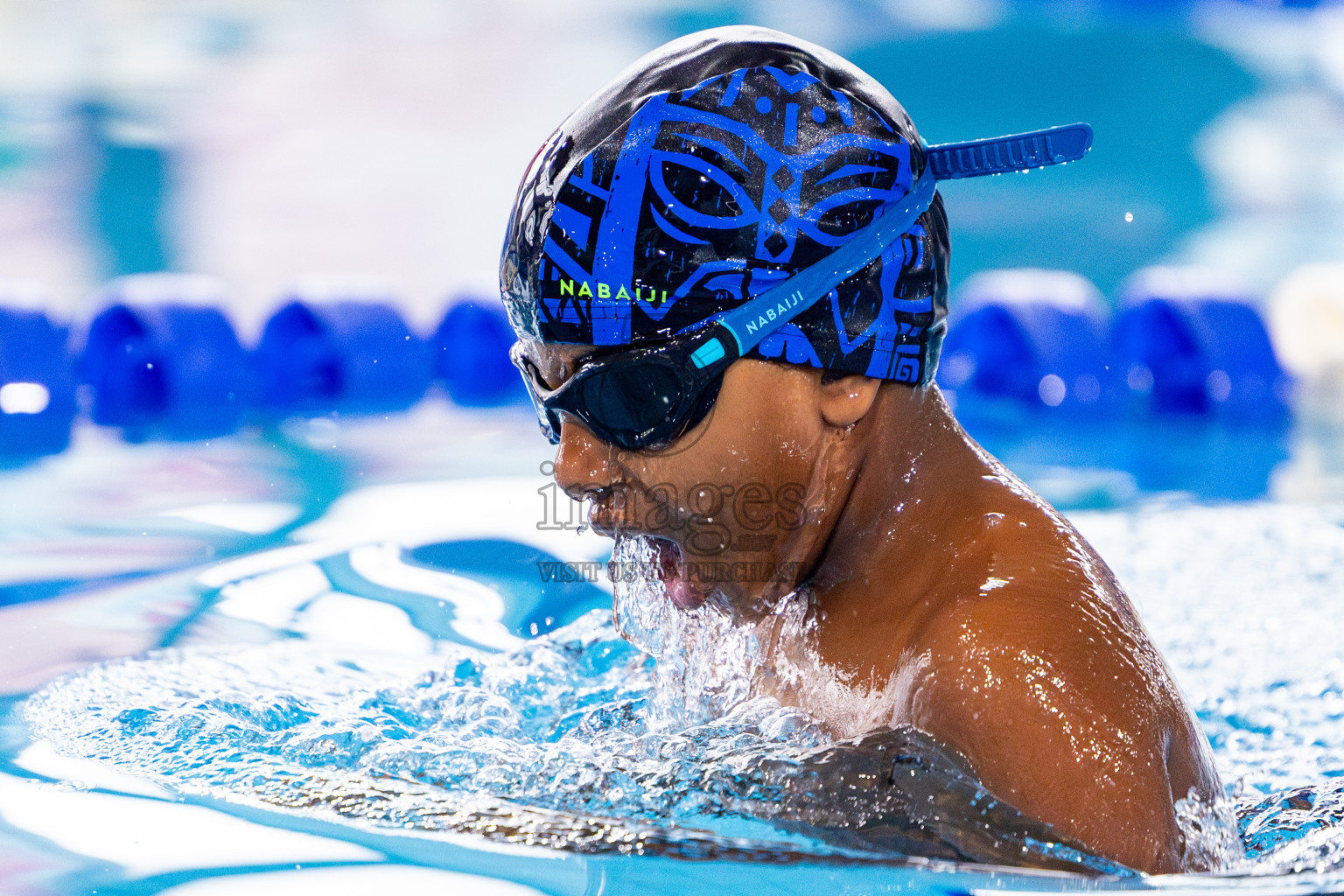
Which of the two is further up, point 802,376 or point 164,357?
point 802,376

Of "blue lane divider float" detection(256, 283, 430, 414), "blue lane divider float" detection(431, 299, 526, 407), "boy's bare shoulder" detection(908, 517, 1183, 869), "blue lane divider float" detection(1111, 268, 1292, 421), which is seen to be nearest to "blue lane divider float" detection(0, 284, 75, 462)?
"blue lane divider float" detection(256, 283, 430, 414)

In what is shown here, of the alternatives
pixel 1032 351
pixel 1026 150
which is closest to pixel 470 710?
pixel 1026 150

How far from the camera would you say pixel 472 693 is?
2.58 m

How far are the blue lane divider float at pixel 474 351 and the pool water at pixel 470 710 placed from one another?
3307mm

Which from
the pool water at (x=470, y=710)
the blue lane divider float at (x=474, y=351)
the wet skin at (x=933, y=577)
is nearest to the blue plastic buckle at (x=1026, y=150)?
the wet skin at (x=933, y=577)

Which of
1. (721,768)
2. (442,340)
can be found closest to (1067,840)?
(721,768)

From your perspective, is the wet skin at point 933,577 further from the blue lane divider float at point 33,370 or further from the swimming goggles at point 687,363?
the blue lane divider float at point 33,370

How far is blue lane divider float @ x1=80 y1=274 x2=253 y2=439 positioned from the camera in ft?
22.9

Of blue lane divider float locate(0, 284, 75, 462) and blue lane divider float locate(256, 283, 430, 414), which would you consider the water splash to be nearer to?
blue lane divider float locate(0, 284, 75, 462)

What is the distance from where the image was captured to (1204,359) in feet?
25.1

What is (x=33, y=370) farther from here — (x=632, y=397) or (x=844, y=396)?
(x=844, y=396)

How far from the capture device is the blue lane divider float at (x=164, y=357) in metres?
Answer: 6.97

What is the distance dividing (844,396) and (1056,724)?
570mm

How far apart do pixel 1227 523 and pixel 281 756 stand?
13.5 feet
